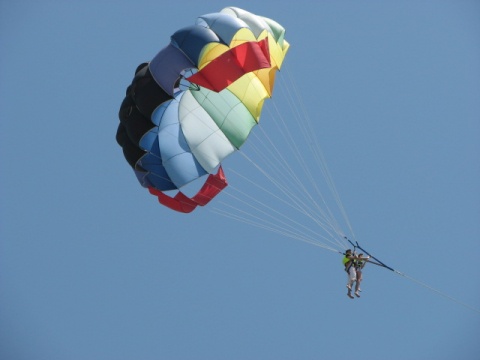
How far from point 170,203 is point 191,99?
7.13 ft

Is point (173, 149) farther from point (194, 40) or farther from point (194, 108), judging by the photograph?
point (194, 40)

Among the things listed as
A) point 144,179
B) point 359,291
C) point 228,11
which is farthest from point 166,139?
point 359,291

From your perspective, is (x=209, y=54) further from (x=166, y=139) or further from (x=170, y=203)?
(x=170, y=203)

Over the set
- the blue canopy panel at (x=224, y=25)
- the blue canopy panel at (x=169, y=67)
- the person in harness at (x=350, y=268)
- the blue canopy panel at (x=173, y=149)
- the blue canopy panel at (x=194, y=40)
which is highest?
the blue canopy panel at (x=224, y=25)

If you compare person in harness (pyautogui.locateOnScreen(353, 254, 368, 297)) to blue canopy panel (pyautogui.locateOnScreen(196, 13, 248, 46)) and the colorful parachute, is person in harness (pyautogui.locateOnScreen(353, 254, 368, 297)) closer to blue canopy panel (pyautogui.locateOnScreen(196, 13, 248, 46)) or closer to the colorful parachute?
the colorful parachute

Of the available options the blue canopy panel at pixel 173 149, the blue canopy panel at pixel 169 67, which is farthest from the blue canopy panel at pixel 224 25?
the blue canopy panel at pixel 173 149

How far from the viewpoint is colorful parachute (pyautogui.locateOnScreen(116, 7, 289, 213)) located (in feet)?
59.9

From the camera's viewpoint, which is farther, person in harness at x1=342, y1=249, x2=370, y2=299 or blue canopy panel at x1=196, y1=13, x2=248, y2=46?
person in harness at x1=342, y1=249, x2=370, y2=299

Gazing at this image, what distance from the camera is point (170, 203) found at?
1978cm

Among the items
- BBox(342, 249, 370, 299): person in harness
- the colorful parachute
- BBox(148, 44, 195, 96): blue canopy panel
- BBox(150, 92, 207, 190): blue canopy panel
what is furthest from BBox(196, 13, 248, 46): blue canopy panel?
BBox(342, 249, 370, 299): person in harness

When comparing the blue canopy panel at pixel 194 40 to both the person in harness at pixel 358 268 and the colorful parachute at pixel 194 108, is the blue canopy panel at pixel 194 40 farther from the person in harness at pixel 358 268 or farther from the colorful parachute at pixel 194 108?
the person in harness at pixel 358 268

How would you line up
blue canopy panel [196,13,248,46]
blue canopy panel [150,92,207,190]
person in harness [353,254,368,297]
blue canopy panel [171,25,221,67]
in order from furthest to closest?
blue canopy panel [150,92,207,190] < person in harness [353,254,368,297] < blue canopy panel [196,13,248,46] < blue canopy panel [171,25,221,67]

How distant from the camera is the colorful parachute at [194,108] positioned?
1827cm

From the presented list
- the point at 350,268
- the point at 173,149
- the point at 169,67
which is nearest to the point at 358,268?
the point at 350,268
